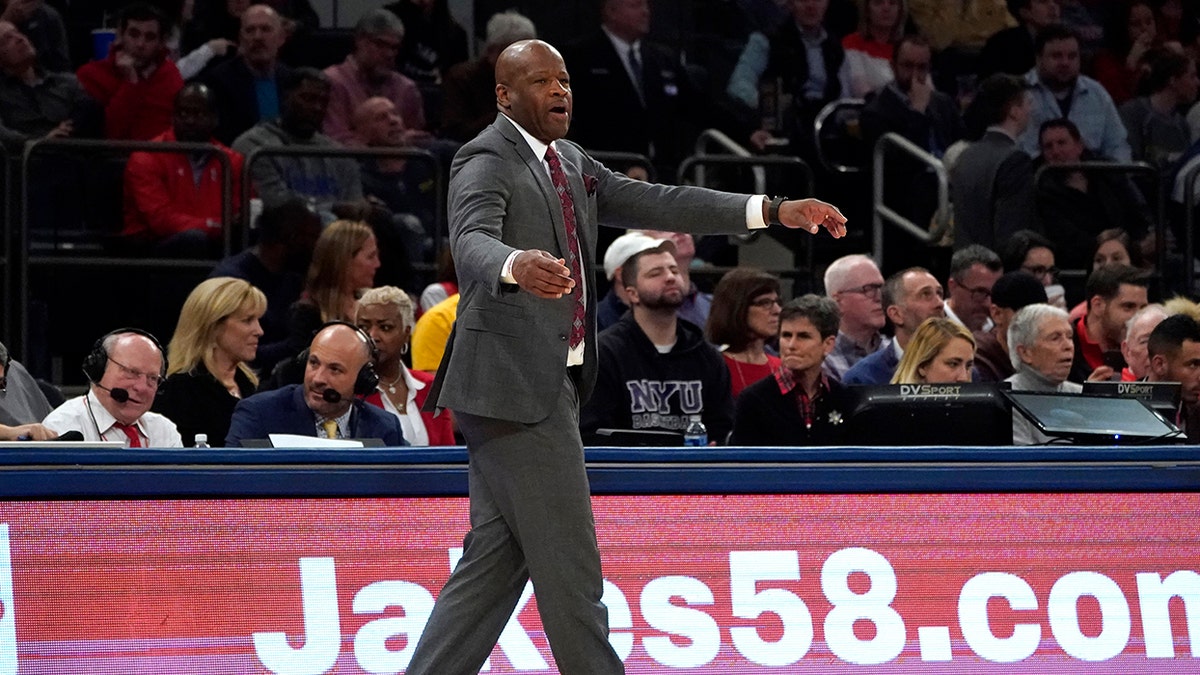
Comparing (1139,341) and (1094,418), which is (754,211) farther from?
(1139,341)

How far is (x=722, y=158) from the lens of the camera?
9.42 meters

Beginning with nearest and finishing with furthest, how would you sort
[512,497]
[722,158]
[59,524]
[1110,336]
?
[512,497] < [59,524] < [1110,336] < [722,158]

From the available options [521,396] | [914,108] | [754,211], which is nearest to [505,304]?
[521,396]

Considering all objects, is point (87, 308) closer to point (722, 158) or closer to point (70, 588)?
point (722, 158)

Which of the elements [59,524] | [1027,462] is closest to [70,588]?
[59,524]

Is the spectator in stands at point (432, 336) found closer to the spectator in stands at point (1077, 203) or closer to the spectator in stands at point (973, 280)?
the spectator in stands at point (973, 280)

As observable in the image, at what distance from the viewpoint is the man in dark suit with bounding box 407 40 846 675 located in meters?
4.23

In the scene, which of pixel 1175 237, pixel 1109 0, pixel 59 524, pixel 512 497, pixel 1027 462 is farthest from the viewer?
pixel 1109 0

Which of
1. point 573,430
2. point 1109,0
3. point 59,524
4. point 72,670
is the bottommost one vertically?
point 72,670

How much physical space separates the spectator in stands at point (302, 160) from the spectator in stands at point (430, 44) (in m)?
1.20

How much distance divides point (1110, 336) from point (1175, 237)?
99.0 inches

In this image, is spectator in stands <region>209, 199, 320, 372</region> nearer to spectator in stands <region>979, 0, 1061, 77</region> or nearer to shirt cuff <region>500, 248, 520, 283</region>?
shirt cuff <region>500, 248, 520, 283</region>

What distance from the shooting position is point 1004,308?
8.25 metres

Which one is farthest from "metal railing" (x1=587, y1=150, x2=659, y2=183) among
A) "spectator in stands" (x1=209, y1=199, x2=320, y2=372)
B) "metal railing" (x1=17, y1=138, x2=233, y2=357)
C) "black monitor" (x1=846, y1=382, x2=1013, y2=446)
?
"black monitor" (x1=846, y1=382, x2=1013, y2=446)
